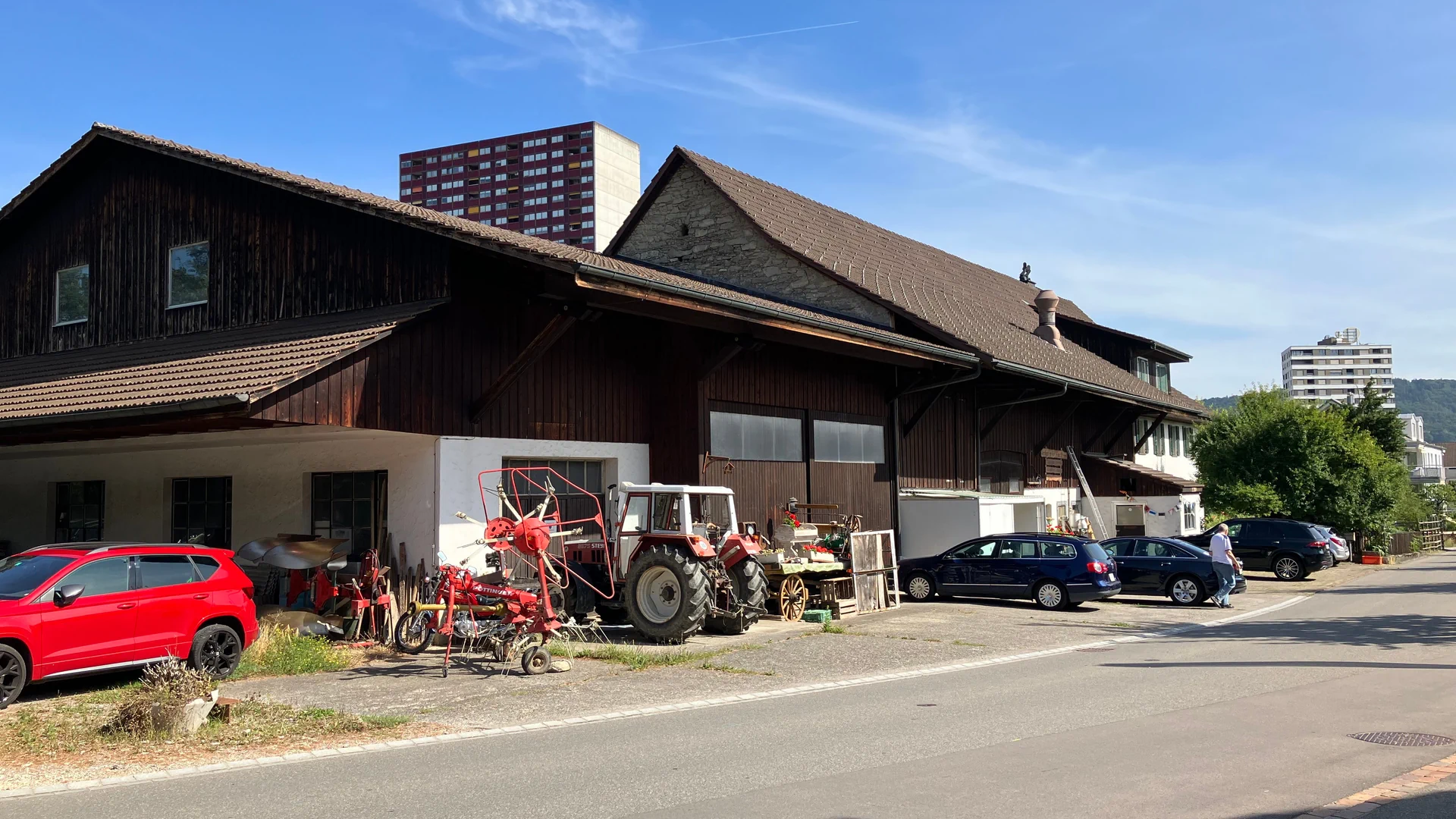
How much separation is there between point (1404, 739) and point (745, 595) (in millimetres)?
8648

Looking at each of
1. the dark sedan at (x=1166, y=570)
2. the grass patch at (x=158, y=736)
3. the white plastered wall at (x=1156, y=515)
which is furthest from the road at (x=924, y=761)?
the white plastered wall at (x=1156, y=515)

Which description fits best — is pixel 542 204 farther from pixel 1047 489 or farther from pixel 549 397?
pixel 549 397

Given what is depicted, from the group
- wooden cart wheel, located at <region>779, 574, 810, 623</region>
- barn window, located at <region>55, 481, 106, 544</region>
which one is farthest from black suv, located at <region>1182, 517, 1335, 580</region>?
barn window, located at <region>55, 481, 106, 544</region>

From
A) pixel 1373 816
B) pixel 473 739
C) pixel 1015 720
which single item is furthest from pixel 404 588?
pixel 1373 816

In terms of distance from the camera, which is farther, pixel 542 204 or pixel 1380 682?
pixel 542 204

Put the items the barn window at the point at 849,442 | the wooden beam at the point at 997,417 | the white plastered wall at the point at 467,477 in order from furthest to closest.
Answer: the wooden beam at the point at 997,417
the barn window at the point at 849,442
the white plastered wall at the point at 467,477

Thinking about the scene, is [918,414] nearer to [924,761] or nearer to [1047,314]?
[1047,314]

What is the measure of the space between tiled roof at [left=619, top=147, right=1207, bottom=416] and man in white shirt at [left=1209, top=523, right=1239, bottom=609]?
560 cm

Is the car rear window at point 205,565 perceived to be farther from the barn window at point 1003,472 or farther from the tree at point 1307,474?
the tree at point 1307,474

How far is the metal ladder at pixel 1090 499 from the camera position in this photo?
32400 mm

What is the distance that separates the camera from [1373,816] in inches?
248

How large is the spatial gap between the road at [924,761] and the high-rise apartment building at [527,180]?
99902 mm

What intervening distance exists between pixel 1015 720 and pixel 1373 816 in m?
3.40

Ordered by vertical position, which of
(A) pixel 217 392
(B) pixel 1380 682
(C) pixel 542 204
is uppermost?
(C) pixel 542 204
